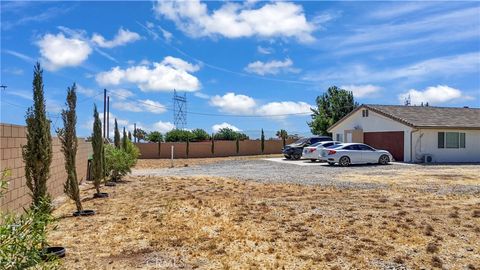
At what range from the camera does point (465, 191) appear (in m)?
14.1

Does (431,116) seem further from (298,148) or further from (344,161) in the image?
(344,161)

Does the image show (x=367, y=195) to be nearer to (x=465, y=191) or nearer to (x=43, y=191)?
(x=465, y=191)

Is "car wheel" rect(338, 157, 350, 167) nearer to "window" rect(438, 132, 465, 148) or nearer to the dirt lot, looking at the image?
"window" rect(438, 132, 465, 148)

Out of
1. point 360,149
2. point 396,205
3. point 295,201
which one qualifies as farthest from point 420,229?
point 360,149

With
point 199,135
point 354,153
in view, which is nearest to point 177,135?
point 199,135

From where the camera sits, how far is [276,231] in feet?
27.8

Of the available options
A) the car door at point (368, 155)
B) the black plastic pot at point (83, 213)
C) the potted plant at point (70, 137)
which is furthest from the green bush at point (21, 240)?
the car door at point (368, 155)

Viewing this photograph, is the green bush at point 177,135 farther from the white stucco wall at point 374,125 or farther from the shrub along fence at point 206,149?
the white stucco wall at point 374,125

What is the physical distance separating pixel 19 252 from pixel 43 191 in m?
5.09

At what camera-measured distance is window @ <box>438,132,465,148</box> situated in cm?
3050

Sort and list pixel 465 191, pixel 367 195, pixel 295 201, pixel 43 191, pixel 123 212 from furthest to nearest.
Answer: pixel 465 191 → pixel 367 195 → pixel 295 201 → pixel 123 212 → pixel 43 191

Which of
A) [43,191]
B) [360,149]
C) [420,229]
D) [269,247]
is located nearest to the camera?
[269,247]

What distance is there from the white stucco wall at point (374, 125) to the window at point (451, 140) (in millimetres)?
2302

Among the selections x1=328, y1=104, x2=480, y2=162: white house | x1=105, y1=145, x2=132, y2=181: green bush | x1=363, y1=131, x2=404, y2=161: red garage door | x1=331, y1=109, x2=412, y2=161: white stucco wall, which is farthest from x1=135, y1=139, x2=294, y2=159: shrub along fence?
x1=105, y1=145, x2=132, y2=181: green bush
